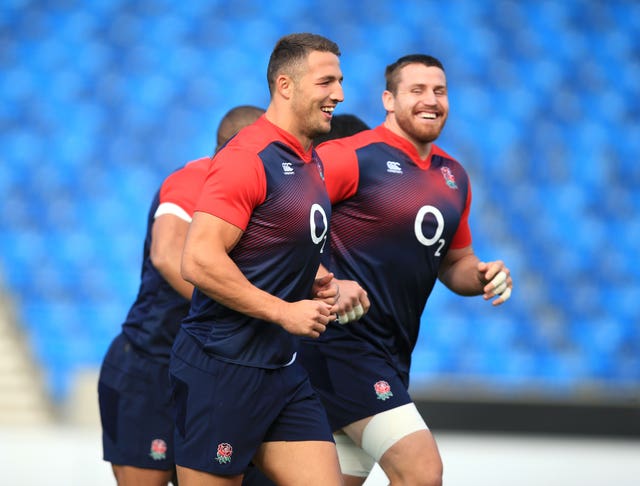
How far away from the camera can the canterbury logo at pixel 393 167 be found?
4.29m

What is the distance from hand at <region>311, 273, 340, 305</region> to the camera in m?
3.53

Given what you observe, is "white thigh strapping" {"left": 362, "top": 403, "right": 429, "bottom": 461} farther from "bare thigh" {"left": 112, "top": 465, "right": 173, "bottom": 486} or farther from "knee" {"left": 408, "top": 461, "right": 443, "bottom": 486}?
"bare thigh" {"left": 112, "top": 465, "right": 173, "bottom": 486}

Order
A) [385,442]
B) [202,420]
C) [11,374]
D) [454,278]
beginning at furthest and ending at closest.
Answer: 1. [11,374]
2. [454,278]
3. [385,442]
4. [202,420]

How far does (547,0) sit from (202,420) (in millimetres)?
6600

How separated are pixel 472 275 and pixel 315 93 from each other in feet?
4.31

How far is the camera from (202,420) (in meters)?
3.45

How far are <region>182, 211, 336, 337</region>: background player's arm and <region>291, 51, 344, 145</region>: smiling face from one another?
50cm

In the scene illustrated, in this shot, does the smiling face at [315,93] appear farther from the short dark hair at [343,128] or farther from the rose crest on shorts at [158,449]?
the rose crest on shorts at [158,449]

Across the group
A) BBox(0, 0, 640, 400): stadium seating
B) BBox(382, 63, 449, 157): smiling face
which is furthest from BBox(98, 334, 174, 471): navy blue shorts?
BBox(0, 0, 640, 400): stadium seating

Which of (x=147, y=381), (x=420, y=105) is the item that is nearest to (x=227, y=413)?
(x=147, y=381)

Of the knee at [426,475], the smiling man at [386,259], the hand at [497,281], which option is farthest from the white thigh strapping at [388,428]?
the hand at [497,281]

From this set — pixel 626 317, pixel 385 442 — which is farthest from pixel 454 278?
pixel 626 317

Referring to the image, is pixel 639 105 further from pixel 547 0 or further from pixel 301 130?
pixel 301 130

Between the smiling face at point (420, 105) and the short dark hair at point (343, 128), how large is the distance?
0.44 metres
